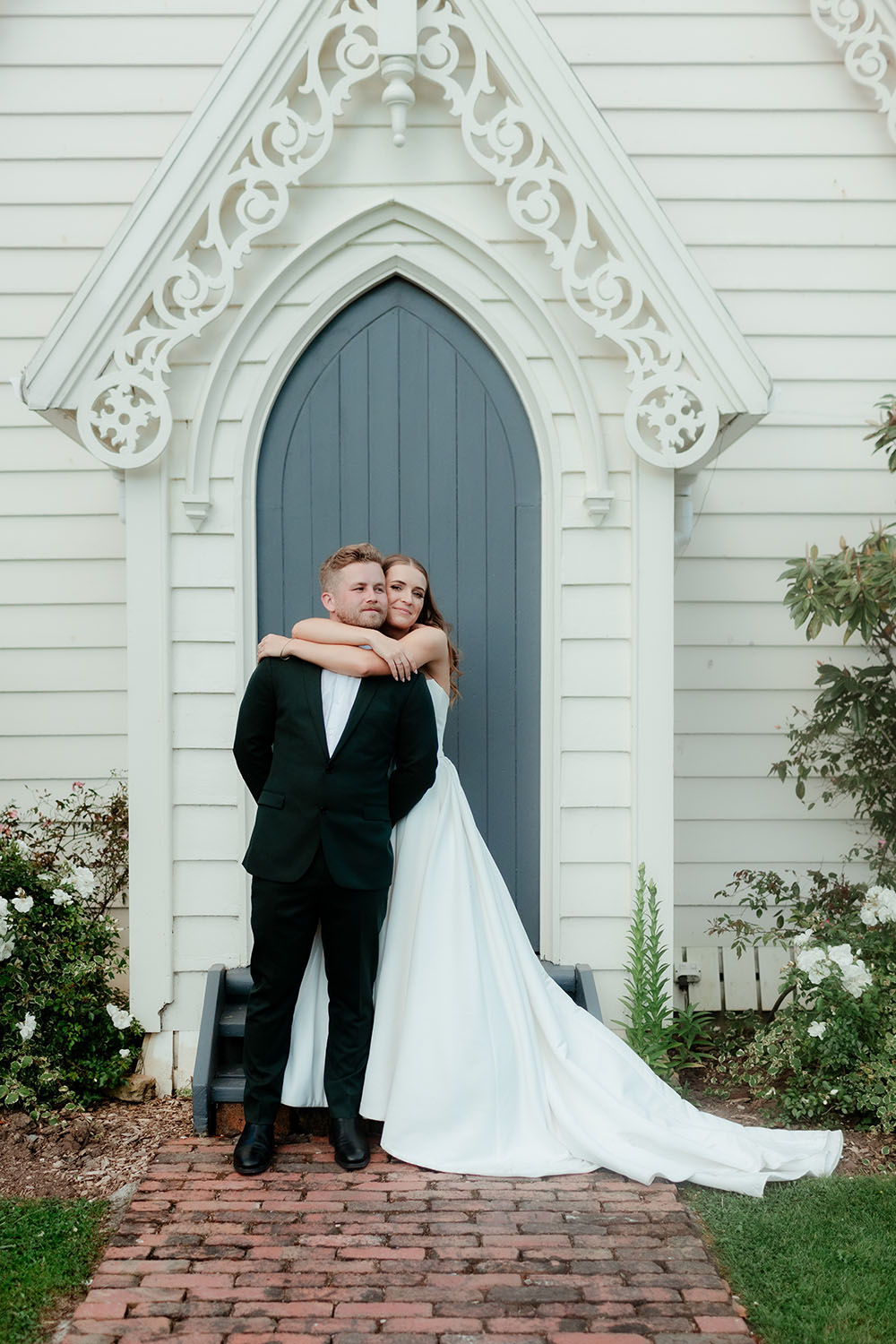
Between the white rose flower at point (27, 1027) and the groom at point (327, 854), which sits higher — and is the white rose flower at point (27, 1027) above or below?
below

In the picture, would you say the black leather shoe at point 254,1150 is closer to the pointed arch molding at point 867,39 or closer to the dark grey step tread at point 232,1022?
the dark grey step tread at point 232,1022

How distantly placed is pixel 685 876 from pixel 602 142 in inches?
135

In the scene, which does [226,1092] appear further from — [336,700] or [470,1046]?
[336,700]

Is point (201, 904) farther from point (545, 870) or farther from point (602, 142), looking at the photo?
point (602, 142)

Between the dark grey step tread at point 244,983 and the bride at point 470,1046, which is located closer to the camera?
the bride at point 470,1046

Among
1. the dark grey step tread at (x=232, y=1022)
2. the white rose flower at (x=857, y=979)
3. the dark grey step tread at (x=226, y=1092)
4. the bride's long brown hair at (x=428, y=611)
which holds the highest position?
the bride's long brown hair at (x=428, y=611)

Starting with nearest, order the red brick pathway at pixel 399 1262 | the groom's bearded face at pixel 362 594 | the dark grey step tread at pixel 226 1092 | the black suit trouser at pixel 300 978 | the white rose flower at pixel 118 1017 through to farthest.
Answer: the red brick pathway at pixel 399 1262 < the black suit trouser at pixel 300 978 < the groom's bearded face at pixel 362 594 < the dark grey step tread at pixel 226 1092 < the white rose flower at pixel 118 1017

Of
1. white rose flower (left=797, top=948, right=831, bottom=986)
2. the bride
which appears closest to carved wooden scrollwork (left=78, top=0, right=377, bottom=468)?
the bride

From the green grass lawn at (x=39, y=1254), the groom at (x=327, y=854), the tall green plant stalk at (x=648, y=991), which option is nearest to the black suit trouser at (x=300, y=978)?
the groom at (x=327, y=854)

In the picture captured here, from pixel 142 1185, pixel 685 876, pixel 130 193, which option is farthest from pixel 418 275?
pixel 142 1185

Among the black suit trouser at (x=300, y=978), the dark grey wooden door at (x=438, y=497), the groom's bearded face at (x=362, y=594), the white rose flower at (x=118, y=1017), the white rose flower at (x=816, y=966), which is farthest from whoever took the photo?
the dark grey wooden door at (x=438, y=497)

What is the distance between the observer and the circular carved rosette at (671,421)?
4.46 meters

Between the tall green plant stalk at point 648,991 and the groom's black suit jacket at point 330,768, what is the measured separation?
3.76 ft

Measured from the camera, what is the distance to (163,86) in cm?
566
